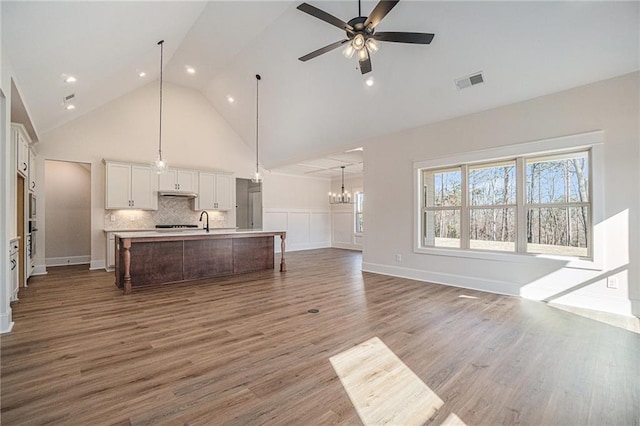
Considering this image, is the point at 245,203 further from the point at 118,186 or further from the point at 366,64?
the point at 366,64

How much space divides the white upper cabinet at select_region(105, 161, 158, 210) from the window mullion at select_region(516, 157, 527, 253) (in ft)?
24.9

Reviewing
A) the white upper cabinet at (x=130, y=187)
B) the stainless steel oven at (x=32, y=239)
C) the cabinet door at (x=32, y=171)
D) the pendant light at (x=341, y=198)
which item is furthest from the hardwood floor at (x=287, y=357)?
the pendant light at (x=341, y=198)

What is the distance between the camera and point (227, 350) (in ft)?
8.28

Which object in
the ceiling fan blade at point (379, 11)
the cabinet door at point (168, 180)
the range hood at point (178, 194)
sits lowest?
the range hood at point (178, 194)

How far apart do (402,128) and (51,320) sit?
5899 mm

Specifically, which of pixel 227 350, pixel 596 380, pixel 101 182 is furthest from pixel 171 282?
pixel 596 380

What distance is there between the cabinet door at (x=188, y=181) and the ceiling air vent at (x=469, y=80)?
648 cm

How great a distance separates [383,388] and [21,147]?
20.8 feet

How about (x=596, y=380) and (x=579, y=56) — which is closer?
(x=596, y=380)

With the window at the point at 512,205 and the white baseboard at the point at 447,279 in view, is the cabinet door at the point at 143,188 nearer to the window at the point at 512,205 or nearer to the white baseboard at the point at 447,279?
the white baseboard at the point at 447,279

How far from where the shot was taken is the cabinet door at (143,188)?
22.2ft

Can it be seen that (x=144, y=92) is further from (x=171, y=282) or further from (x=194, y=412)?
(x=194, y=412)

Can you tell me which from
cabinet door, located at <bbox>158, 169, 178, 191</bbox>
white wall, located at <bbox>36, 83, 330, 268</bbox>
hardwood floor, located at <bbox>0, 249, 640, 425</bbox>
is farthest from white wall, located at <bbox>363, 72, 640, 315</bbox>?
cabinet door, located at <bbox>158, 169, 178, 191</bbox>

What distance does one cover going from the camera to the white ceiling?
3055 mm
